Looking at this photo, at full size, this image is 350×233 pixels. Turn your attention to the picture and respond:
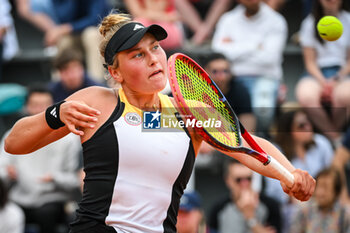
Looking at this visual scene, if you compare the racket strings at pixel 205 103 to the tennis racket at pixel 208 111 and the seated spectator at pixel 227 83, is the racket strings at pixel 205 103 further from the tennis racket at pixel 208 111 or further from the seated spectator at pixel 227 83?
the seated spectator at pixel 227 83

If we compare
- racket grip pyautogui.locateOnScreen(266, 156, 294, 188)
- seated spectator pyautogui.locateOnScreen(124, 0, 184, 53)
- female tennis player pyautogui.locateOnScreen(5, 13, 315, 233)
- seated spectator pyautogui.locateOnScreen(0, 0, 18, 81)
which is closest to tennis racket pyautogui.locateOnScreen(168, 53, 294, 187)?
racket grip pyautogui.locateOnScreen(266, 156, 294, 188)

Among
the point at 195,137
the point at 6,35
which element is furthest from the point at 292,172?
the point at 6,35

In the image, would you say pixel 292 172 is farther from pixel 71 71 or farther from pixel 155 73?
pixel 71 71

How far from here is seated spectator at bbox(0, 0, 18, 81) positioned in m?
7.42

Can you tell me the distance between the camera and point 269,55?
21.7 feet

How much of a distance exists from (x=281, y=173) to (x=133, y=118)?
750mm

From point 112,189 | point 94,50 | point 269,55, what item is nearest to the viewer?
point 112,189

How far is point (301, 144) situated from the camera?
6.27 metres

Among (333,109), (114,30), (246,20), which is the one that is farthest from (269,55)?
(114,30)

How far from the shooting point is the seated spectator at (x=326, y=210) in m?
5.58

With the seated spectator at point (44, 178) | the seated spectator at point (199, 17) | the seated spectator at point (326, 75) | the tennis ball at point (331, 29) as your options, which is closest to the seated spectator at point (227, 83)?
the seated spectator at point (326, 75)

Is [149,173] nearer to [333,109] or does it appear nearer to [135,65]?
[135,65]

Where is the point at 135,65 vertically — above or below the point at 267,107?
above

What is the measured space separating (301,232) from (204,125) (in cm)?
305
